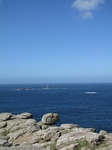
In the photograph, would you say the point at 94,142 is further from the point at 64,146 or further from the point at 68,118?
the point at 68,118

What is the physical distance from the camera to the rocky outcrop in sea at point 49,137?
26548 millimetres

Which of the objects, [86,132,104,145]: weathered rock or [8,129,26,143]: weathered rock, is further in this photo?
[8,129,26,143]: weathered rock

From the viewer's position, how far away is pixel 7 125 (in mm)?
38406

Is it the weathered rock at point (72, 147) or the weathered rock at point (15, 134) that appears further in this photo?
the weathered rock at point (15, 134)

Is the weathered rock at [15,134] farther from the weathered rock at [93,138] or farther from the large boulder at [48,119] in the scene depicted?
the weathered rock at [93,138]

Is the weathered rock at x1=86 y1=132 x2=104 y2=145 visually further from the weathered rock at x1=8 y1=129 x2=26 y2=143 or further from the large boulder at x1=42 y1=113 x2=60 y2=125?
the large boulder at x1=42 y1=113 x2=60 y2=125

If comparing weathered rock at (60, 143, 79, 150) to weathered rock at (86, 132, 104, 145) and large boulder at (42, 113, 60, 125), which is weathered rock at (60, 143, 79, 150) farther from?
large boulder at (42, 113, 60, 125)

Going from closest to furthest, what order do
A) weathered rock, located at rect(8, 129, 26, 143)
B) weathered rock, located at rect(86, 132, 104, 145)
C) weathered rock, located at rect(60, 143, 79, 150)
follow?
weathered rock, located at rect(60, 143, 79, 150) → weathered rock, located at rect(86, 132, 104, 145) → weathered rock, located at rect(8, 129, 26, 143)

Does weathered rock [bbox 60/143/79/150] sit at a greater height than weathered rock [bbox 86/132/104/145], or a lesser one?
lesser

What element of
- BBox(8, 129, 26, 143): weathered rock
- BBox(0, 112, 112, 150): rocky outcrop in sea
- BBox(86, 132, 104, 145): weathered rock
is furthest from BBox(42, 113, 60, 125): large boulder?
BBox(86, 132, 104, 145): weathered rock

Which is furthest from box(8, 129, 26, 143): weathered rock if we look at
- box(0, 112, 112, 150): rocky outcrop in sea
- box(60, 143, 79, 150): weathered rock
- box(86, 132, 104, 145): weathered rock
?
box(86, 132, 104, 145): weathered rock

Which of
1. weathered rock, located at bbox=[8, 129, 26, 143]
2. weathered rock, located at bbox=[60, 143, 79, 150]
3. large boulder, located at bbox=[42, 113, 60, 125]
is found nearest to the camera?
weathered rock, located at bbox=[60, 143, 79, 150]

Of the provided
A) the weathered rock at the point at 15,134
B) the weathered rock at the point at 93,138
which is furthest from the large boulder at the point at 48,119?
the weathered rock at the point at 93,138

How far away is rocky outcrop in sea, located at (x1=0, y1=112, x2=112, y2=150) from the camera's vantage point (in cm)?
2655
